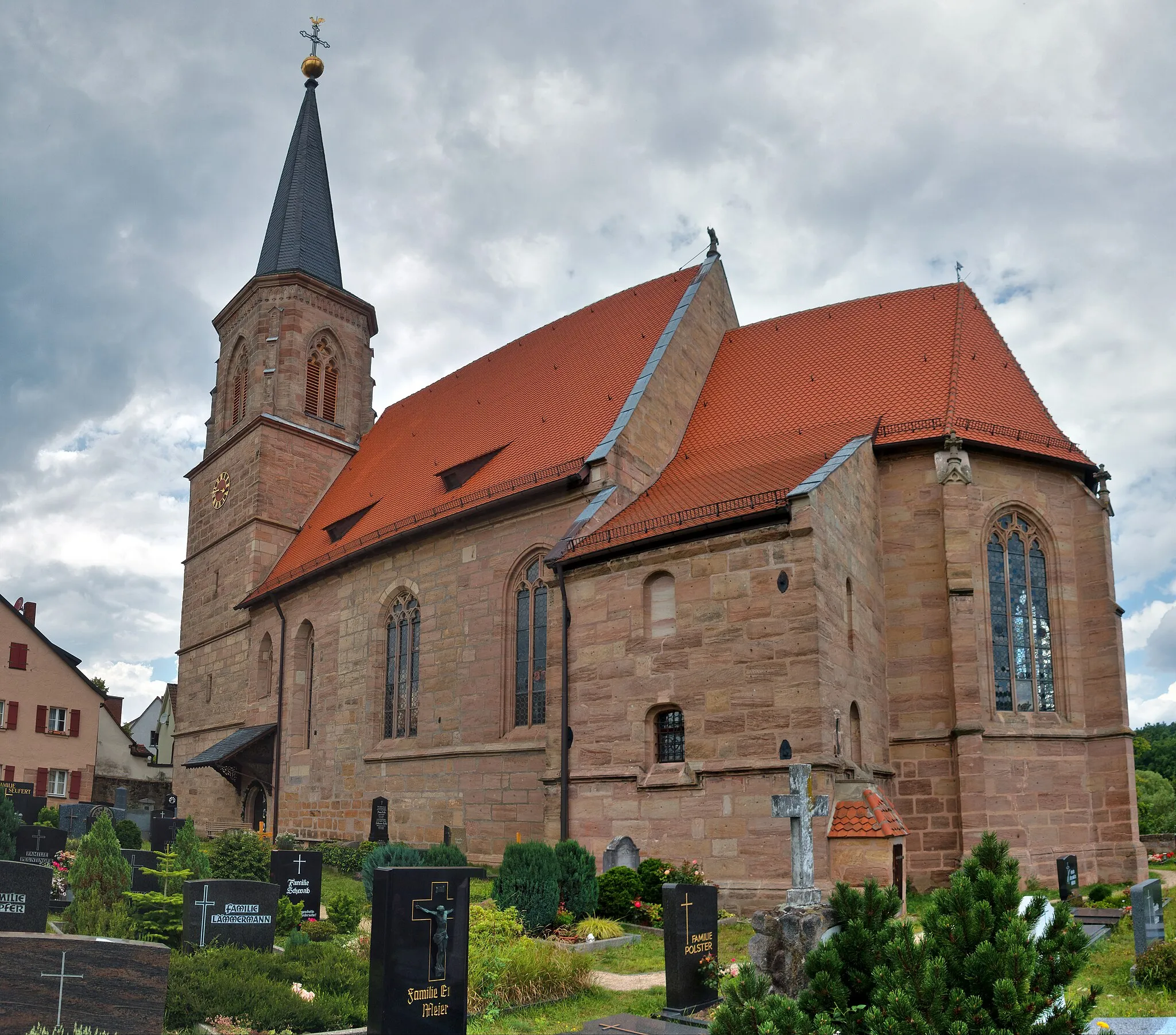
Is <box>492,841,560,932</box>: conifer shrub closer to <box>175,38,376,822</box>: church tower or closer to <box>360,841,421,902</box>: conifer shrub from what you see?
<box>360,841,421,902</box>: conifer shrub

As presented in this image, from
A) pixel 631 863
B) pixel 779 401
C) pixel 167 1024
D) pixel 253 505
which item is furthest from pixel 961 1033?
pixel 253 505

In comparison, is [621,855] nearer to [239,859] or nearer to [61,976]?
[239,859]

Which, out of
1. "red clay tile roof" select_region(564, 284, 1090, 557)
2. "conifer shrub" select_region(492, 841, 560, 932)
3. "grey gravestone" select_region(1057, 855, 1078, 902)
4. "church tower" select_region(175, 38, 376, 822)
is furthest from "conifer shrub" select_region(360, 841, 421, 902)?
"church tower" select_region(175, 38, 376, 822)

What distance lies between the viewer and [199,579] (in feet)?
111

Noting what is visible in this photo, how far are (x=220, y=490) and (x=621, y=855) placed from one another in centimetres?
2175

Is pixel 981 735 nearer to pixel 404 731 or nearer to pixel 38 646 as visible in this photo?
pixel 404 731

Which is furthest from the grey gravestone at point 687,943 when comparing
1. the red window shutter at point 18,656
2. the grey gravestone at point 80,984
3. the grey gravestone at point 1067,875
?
the red window shutter at point 18,656

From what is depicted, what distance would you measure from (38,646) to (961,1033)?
36.1 m

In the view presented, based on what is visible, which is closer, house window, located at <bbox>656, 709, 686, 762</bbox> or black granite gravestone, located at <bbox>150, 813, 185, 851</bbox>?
house window, located at <bbox>656, 709, 686, 762</bbox>

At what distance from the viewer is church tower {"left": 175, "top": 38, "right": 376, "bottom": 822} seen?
1204 inches

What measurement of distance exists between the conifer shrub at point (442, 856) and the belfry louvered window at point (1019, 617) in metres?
9.71

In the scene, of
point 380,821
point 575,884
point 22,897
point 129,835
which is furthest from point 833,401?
point 22,897

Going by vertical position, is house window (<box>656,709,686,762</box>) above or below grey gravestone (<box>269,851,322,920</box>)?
above

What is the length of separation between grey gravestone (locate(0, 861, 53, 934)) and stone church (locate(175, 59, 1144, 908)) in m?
8.85
